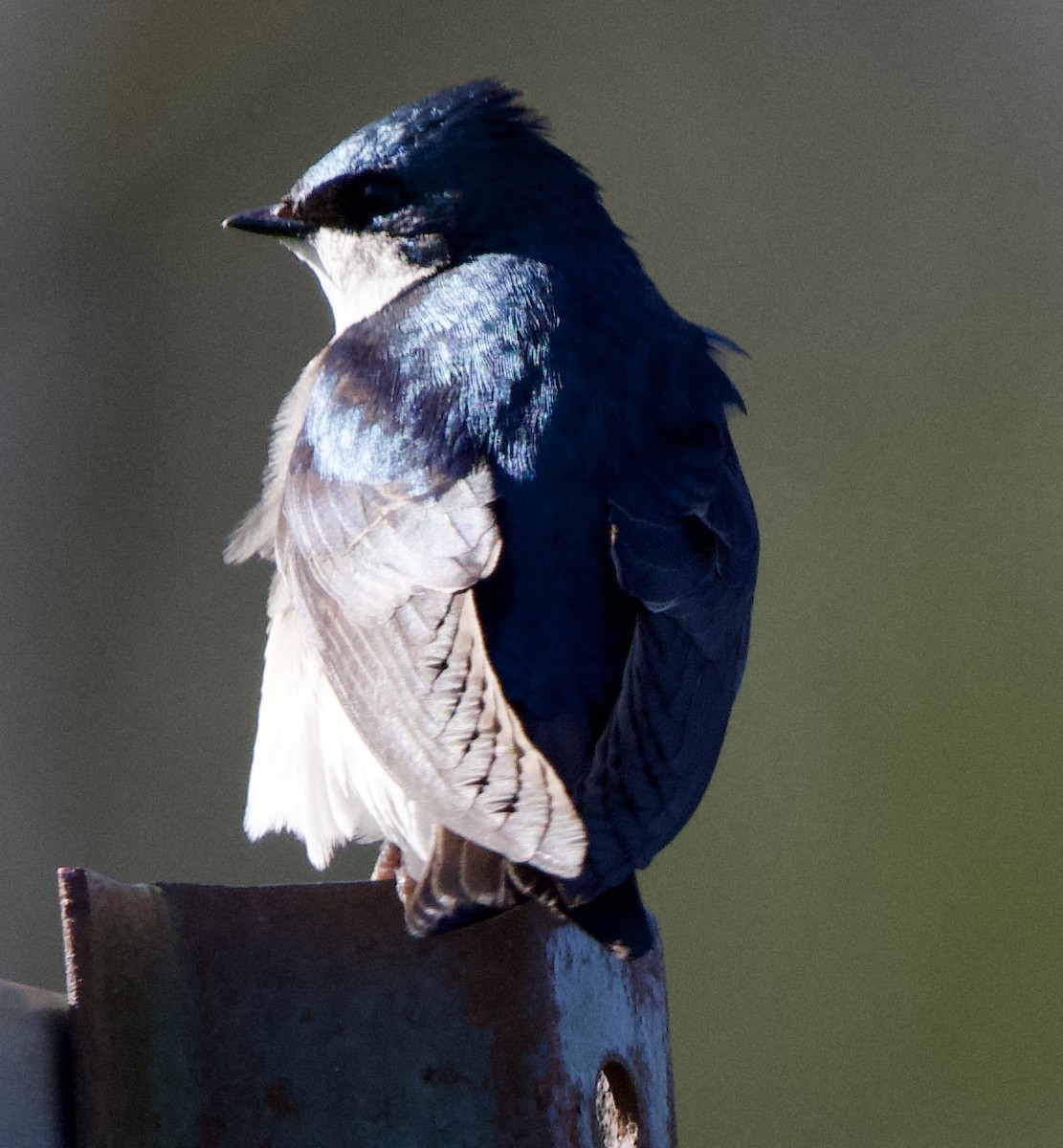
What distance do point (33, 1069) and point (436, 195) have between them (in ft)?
3.57

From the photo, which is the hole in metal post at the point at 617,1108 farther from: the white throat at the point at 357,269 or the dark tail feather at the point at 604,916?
the white throat at the point at 357,269

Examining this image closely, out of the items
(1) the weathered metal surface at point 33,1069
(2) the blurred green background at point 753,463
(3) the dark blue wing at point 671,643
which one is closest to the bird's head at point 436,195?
(3) the dark blue wing at point 671,643

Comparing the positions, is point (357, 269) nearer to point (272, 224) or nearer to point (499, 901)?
point (272, 224)

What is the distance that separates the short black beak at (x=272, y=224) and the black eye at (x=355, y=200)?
18 millimetres

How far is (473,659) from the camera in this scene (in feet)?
4.79

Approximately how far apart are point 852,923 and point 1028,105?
1527 mm

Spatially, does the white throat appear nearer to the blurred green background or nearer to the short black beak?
the short black beak

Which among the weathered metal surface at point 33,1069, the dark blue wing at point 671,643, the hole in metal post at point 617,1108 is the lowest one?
the hole in metal post at point 617,1108

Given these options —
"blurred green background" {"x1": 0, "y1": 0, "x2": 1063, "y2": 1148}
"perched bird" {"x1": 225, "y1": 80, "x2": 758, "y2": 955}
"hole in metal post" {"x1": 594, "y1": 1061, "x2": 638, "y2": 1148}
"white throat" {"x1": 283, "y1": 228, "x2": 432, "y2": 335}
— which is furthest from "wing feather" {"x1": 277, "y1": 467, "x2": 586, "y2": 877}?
"blurred green background" {"x1": 0, "y1": 0, "x2": 1063, "y2": 1148}

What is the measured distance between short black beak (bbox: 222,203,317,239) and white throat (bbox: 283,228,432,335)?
0.01 metres

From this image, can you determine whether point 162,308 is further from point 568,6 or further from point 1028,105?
point 1028,105

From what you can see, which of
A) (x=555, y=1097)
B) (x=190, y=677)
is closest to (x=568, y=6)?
(x=190, y=677)

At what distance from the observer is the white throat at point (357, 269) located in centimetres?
209

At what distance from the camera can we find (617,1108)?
1.42m
